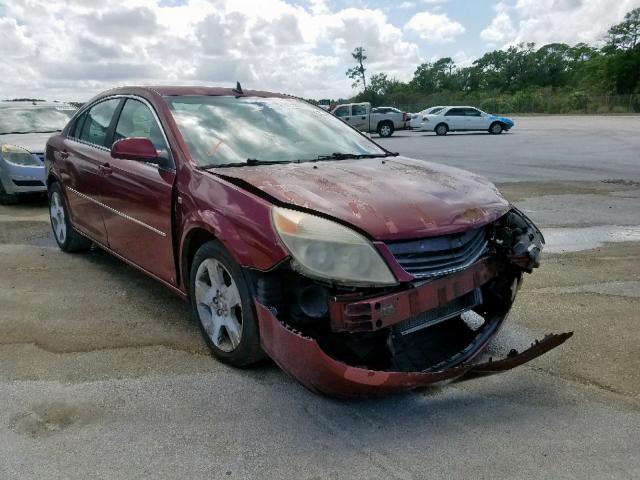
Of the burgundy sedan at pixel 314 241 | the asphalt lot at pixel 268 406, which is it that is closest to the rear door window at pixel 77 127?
the burgundy sedan at pixel 314 241

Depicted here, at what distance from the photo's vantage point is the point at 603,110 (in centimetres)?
6069

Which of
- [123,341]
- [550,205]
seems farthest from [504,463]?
[550,205]

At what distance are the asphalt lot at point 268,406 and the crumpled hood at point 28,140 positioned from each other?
4484 millimetres

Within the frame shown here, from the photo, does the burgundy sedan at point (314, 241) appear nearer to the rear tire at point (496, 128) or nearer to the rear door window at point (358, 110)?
the rear door window at point (358, 110)

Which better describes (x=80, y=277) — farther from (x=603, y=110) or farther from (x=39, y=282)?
(x=603, y=110)

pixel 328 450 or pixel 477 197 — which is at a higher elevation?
pixel 477 197

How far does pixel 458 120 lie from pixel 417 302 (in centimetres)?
2956

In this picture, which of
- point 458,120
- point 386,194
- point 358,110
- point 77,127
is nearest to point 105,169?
point 77,127

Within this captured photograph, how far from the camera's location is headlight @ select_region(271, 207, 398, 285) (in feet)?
8.82

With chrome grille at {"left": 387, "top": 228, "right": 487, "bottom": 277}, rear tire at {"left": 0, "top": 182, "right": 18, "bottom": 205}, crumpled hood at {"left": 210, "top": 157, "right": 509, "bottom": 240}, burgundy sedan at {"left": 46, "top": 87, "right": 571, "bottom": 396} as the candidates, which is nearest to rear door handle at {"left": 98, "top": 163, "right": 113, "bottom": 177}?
burgundy sedan at {"left": 46, "top": 87, "right": 571, "bottom": 396}

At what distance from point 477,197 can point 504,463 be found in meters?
1.44

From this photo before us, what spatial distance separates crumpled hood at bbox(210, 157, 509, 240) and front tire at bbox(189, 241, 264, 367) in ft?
1.49

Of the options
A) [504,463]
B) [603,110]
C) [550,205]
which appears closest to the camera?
[504,463]

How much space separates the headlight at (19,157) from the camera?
28.7 feet
